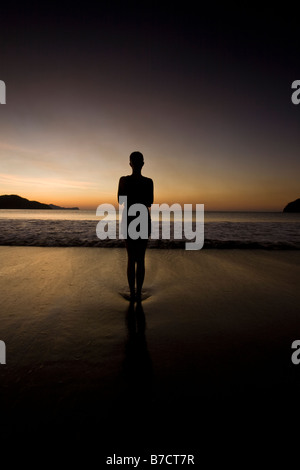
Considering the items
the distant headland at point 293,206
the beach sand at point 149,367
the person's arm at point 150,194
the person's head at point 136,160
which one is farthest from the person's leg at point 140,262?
the distant headland at point 293,206

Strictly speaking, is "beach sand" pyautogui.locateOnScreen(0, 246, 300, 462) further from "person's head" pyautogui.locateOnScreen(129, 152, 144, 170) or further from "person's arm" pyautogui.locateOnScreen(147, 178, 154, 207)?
"person's head" pyautogui.locateOnScreen(129, 152, 144, 170)

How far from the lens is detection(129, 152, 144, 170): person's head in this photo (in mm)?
3539

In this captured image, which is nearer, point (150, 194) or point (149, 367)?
point (149, 367)

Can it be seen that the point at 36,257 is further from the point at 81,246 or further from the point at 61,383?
the point at 61,383

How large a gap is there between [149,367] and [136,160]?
3.04 m

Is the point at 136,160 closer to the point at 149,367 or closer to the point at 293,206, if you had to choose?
the point at 149,367

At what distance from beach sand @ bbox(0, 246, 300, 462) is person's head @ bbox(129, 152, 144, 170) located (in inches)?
94.9

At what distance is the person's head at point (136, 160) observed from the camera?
3539 mm

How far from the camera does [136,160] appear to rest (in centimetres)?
355

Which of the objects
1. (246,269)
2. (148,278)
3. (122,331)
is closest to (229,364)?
(122,331)

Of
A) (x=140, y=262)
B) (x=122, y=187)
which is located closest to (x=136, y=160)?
(x=122, y=187)

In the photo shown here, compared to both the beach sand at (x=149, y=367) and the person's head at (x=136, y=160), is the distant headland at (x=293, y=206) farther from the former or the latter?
the person's head at (x=136, y=160)

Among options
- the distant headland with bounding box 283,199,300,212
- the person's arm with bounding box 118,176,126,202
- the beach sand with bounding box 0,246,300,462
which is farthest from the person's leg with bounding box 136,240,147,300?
the distant headland with bounding box 283,199,300,212

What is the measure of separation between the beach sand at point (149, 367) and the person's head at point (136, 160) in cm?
241
